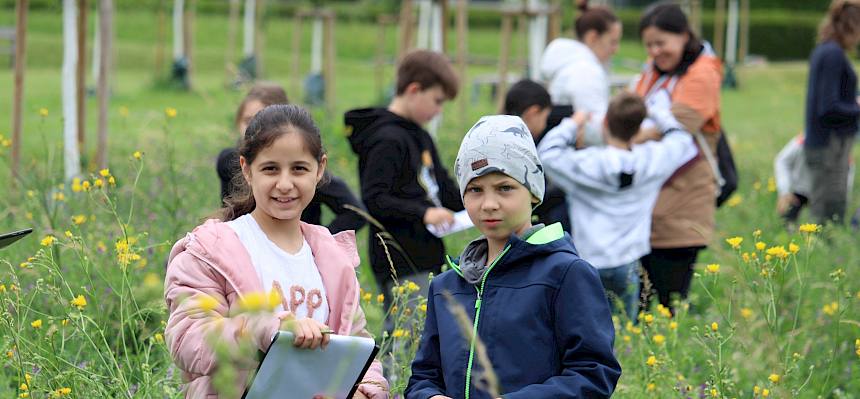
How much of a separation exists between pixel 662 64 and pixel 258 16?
1307cm

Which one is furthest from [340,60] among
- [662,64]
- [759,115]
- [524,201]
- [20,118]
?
[524,201]

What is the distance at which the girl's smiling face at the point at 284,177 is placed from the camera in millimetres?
2672

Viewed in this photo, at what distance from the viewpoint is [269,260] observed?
2.66 metres

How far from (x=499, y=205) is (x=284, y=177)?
0.50 meters

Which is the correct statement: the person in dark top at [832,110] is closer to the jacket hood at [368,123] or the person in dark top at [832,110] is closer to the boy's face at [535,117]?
the boy's face at [535,117]

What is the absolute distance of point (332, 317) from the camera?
8.91ft

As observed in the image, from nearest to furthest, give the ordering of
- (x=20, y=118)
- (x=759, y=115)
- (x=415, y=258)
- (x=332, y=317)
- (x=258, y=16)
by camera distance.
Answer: (x=332, y=317) → (x=415, y=258) → (x=20, y=118) → (x=258, y=16) → (x=759, y=115)

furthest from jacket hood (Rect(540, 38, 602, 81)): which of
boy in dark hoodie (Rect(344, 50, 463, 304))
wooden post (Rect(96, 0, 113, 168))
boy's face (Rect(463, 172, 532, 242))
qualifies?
boy's face (Rect(463, 172, 532, 242))

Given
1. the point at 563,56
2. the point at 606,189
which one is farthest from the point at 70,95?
the point at 606,189

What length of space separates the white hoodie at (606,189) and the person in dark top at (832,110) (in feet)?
6.80

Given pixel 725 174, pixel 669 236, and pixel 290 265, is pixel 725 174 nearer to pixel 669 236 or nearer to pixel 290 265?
pixel 669 236

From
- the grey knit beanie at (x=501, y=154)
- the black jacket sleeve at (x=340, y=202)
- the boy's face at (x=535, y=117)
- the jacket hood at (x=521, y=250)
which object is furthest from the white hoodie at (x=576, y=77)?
the jacket hood at (x=521, y=250)

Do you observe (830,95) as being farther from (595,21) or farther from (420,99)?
(420,99)

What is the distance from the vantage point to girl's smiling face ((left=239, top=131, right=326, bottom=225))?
2.67 m
